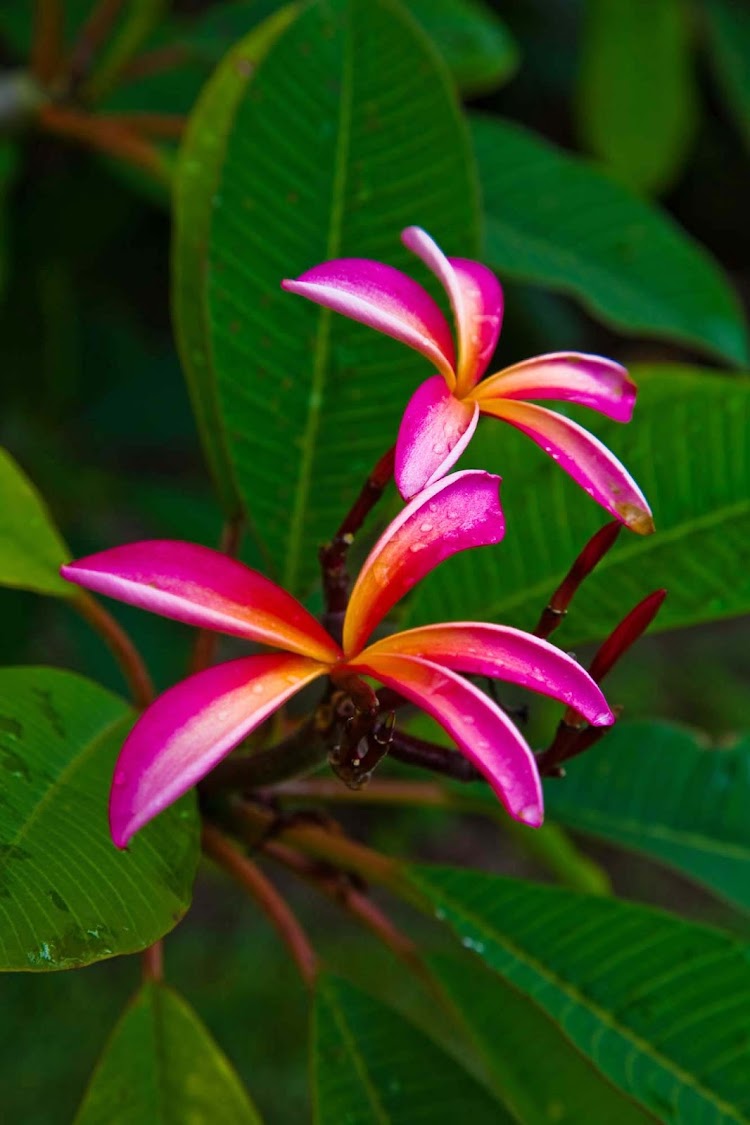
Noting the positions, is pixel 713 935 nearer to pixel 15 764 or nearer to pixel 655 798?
pixel 655 798

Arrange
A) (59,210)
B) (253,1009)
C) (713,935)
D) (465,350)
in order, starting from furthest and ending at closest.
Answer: (253,1009), (59,210), (713,935), (465,350)

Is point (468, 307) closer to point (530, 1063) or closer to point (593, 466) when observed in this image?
point (593, 466)

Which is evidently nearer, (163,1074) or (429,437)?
(429,437)

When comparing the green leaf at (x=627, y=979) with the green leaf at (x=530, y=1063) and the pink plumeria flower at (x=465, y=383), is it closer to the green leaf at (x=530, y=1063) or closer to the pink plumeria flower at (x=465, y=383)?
the green leaf at (x=530, y=1063)

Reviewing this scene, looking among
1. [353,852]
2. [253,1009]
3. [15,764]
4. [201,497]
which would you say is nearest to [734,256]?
[201,497]

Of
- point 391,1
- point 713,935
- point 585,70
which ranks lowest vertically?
point 713,935

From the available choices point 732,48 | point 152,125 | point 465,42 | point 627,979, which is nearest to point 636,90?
point 732,48

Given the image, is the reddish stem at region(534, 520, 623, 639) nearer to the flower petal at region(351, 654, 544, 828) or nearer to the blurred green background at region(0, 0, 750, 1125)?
A: the flower petal at region(351, 654, 544, 828)
